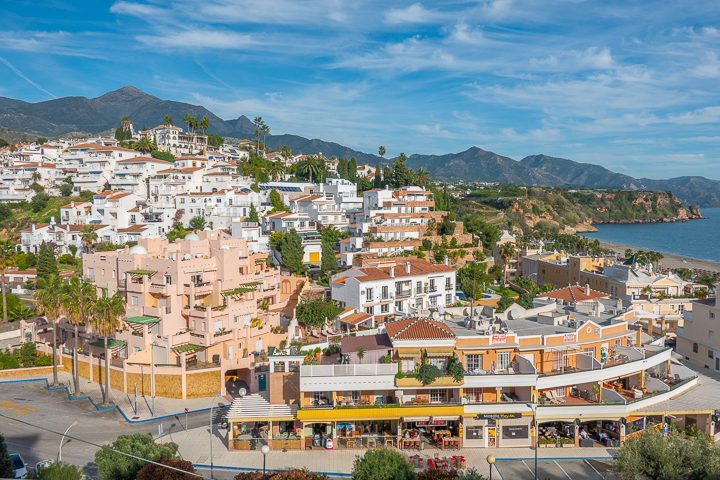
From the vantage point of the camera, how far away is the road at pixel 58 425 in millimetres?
28797

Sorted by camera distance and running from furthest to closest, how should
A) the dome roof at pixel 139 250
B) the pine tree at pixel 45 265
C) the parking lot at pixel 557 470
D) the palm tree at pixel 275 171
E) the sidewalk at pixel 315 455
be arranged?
the palm tree at pixel 275 171
the pine tree at pixel 45 265
the dome roof at pixel 139 250
the sidewalk at pixel 315 455
the parking lot at pixel 557 470

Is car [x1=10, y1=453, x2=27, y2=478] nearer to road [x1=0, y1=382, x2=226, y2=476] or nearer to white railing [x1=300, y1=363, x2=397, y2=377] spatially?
road [x1=0, y1=382, x2=226, y2=476]

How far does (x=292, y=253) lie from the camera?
59.5 meters

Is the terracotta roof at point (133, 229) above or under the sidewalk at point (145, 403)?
above

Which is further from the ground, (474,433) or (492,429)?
(492,429)

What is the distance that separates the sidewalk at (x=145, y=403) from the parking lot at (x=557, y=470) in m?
17.4

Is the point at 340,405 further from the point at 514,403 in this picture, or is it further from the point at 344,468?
the point at 514,403

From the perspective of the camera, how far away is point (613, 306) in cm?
4506

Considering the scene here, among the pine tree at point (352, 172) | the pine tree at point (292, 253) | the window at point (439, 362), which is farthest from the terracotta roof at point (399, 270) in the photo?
the pine tree at point (352, 172)

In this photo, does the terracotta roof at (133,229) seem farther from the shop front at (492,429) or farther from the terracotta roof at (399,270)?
the shop front at (492,429)

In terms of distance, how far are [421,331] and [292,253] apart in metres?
30.8

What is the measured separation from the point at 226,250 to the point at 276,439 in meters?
18.2

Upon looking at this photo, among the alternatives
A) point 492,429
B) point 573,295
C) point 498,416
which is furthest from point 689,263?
point 492,429

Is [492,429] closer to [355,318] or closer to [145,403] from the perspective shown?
[355,318]
